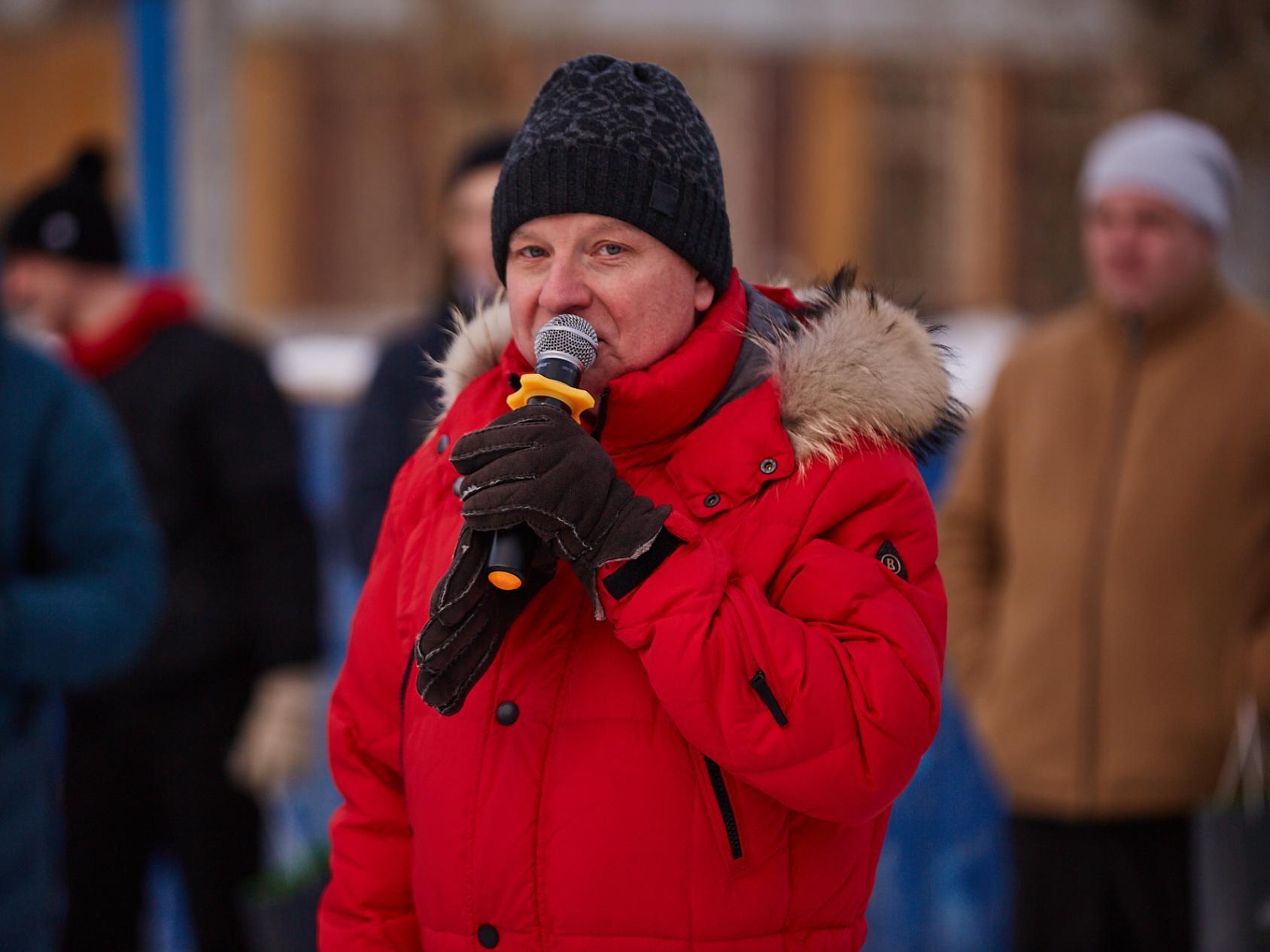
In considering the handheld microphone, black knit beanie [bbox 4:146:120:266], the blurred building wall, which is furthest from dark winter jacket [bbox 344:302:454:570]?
the blurred building wall

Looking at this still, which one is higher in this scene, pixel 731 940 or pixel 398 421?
pixel 398 421

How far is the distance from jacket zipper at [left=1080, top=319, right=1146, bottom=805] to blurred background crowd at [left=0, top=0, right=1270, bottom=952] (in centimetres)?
65

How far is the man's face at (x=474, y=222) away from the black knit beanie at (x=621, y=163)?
5.57ft

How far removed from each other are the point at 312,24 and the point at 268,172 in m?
1.43

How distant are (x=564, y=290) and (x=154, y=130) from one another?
5.34 metres

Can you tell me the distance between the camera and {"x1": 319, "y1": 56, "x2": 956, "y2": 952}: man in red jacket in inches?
74.5

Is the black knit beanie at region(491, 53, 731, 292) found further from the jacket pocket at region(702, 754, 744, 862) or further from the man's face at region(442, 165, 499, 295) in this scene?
the man's face at region(442, 165, 499, 295)

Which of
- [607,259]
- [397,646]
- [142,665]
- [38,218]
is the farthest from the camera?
[38,218]

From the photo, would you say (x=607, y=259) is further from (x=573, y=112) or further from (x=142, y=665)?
(x=142, y=665)

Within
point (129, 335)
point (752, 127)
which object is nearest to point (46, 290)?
point (129, 335)

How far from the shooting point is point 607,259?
2.09m

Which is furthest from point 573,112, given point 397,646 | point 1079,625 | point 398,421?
point 1079,625

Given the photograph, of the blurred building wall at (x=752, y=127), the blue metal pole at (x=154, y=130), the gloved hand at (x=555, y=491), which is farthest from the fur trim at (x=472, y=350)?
the blurred building wall at (x=752, y=127)

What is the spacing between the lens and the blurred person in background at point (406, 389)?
400 cm
